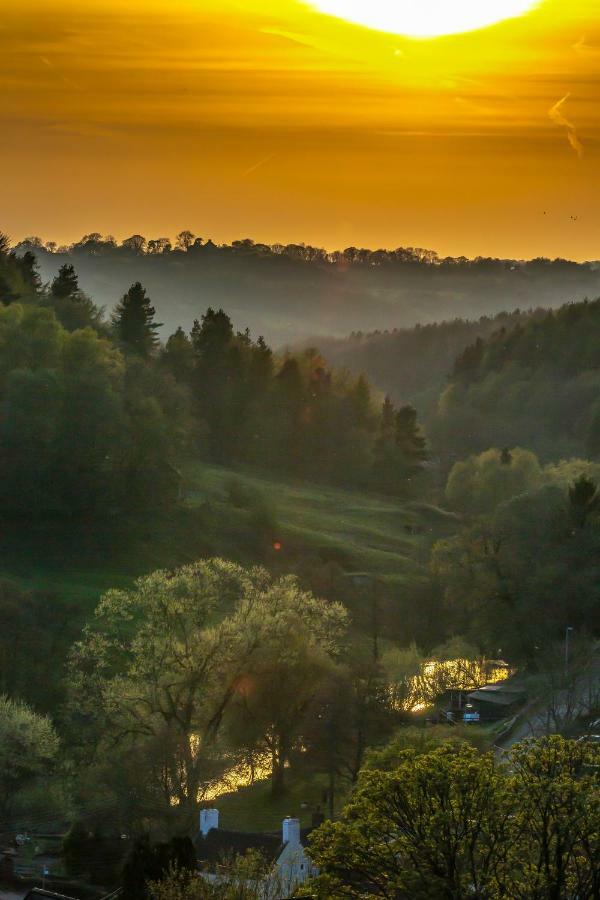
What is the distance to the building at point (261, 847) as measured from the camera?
4031 cm

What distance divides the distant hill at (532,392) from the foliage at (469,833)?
105m

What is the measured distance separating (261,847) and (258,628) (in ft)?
48.4

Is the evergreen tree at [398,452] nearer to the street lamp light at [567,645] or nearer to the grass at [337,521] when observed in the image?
the grass at [337,521]

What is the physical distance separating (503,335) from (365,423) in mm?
60979

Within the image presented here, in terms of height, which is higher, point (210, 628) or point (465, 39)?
point (465, 39)

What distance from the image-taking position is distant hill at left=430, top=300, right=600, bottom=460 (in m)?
148

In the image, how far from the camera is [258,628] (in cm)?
5669

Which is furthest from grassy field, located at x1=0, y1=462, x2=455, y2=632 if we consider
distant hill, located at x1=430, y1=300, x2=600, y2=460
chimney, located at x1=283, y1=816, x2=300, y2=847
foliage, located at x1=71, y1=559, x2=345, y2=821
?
distant hill, located at x1=430, y1=300, x2=600, y2=460

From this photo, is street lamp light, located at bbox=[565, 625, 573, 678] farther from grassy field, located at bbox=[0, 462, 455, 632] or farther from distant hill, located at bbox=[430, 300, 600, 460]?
distant hill, located at bbox=[430, 300, 600, 460]

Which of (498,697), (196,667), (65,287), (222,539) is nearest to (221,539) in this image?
(222,539)

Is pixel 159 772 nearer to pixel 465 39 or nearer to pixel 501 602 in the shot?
pixel 501 602

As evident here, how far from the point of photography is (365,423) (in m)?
124

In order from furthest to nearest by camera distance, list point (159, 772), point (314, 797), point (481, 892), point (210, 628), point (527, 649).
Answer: point (527, 649) → point (210, 628) → point (314, 797) → point (159, 772) → point (481, 892)

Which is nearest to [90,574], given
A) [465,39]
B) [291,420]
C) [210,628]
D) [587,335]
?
[210,628]
